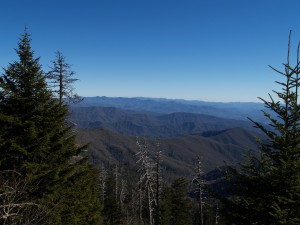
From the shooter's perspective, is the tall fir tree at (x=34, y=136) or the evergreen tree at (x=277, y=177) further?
the tall fir tree at (x=34, y=136)

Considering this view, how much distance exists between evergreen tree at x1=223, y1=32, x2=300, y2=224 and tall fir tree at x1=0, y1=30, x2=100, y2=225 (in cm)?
947

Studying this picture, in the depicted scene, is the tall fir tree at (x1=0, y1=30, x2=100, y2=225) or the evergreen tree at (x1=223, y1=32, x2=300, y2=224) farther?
the tall fir tree at (x1=0, y1=30, x2=100, y2=225)

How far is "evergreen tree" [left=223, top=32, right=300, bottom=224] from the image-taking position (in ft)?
34.3

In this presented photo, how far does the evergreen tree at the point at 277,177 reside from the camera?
10461 mm

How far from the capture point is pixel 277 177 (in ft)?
35.6

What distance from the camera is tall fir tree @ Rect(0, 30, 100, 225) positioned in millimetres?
16422

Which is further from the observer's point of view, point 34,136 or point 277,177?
point 34,136

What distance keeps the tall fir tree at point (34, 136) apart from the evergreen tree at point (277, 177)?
31.1 feet

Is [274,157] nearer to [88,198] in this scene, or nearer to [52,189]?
[52,189]

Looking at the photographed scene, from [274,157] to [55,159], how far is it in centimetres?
1212

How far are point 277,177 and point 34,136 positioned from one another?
1179 centimetres

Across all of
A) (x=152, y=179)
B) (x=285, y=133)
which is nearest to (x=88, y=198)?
(x=152, y=179)

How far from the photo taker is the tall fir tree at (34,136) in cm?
1642

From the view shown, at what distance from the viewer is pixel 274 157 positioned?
1122 cm
